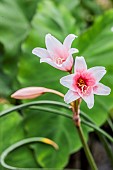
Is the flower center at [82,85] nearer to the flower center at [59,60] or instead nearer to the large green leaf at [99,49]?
the flower center at [59,60]

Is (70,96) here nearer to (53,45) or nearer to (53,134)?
(53,45)

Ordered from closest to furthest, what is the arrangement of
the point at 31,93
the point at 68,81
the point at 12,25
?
the point at 68,81 → the point at 31,93 → the point at 12,25

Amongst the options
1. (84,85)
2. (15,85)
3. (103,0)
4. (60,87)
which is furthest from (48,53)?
(103,0)

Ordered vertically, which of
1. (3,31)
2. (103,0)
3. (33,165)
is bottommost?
(33,165)

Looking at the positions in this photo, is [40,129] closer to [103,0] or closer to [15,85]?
[15,85]

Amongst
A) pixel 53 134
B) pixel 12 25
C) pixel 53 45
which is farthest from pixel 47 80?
pixel 53 45

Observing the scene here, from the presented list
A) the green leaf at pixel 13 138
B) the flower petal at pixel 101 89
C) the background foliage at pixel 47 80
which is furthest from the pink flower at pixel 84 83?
the green leaf at pixel 13 138

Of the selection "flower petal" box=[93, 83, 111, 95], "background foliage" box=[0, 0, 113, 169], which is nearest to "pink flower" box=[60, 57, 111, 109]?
"flower petal" box=[93, 83, 111, 95]

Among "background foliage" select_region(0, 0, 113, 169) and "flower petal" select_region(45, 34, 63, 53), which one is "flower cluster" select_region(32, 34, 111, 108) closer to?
"flower petal" select_region(45, 34, 63, 53)
